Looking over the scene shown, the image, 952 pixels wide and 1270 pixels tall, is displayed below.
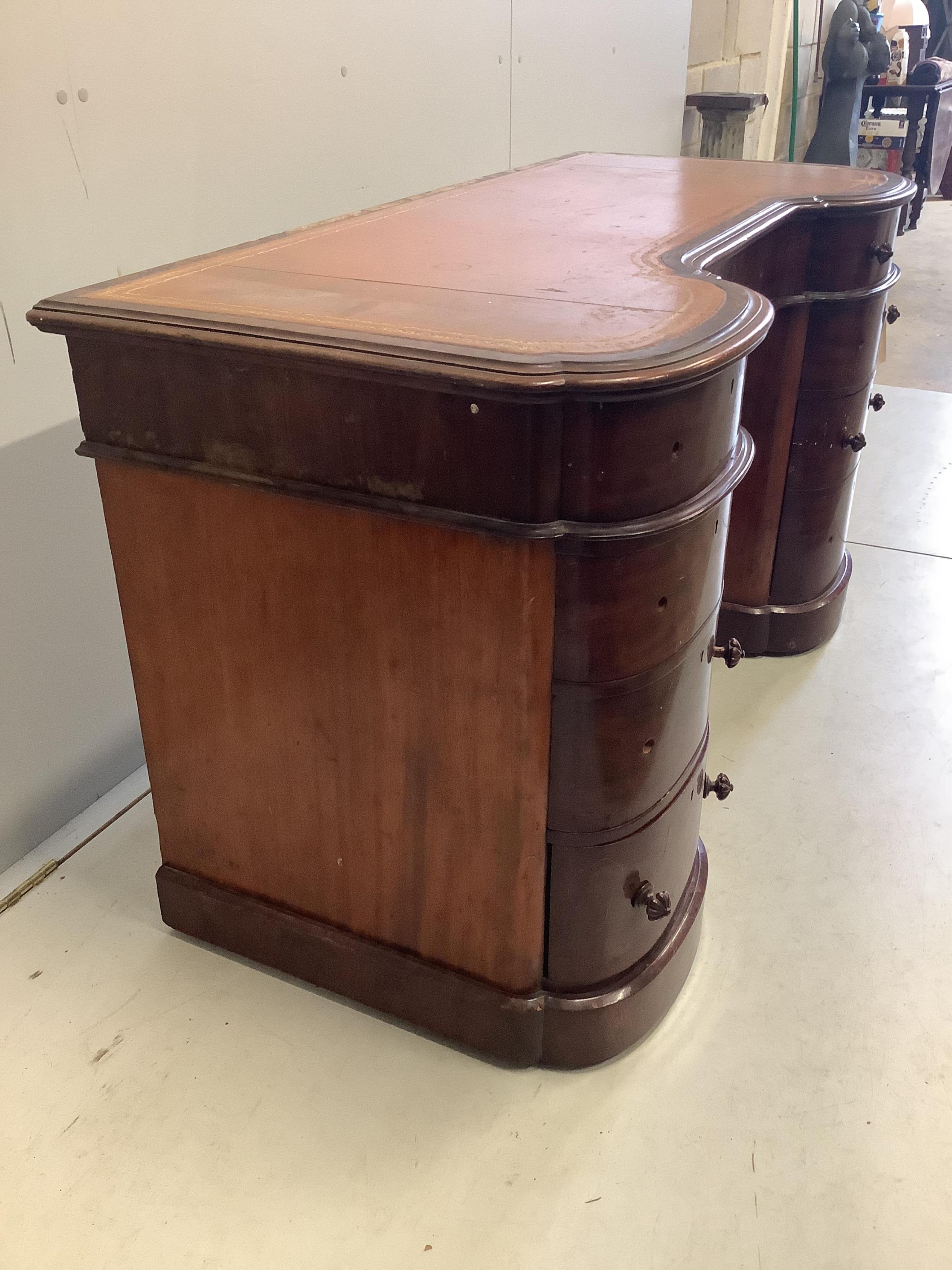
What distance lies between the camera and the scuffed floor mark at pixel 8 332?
1.40m

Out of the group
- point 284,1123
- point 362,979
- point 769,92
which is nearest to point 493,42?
point 362,979

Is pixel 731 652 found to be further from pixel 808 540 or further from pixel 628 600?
pixel 808 540

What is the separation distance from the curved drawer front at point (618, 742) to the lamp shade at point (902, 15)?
20.2 ft

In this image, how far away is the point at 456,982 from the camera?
50.3 inches

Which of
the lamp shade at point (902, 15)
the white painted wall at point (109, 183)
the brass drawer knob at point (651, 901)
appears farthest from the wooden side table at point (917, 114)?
the brass drawer knob at point (651, 901)

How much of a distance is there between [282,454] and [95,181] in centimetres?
68

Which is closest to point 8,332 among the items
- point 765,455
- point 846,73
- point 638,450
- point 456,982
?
point 638,450

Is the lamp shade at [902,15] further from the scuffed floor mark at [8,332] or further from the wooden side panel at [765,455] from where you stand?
the scuffed floor mark at [8,332]

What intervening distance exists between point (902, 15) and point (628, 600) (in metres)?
6.37

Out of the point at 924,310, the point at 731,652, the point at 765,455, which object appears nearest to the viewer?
the point at 731,652

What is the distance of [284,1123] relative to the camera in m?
1.22

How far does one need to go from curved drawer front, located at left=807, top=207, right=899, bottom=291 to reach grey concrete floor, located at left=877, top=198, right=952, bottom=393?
4.96 ft

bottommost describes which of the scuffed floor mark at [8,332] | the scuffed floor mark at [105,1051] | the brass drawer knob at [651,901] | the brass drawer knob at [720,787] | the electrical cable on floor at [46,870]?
the electrical cable on floor at [46,870]

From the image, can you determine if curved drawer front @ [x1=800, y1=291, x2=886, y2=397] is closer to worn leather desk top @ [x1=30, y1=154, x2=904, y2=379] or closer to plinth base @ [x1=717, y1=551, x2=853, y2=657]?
worn leather desk top @ [x1=30, y1=154, x2=904, y2=379]
